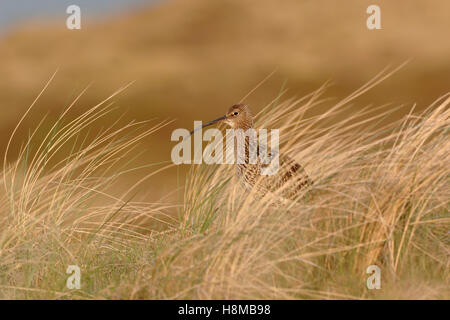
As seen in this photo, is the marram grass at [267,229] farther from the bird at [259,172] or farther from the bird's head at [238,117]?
the bird's head at [238,117]

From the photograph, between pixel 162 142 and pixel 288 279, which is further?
pixel 162 142

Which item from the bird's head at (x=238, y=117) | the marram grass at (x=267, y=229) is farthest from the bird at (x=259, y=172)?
the marram grass at (x=267, y=229)

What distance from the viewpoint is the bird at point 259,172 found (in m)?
5.13

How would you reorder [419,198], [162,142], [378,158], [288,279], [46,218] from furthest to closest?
[162,142], [46,218], [378,158], [419,198], [288,279]

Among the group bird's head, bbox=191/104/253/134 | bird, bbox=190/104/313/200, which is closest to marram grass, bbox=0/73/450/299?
bird, bbox=190/104/313/200

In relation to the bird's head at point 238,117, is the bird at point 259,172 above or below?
below

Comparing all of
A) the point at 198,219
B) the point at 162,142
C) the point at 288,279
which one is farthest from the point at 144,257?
the point at 162,142

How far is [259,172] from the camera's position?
20.2 ft

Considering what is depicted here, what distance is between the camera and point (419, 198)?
181 inches

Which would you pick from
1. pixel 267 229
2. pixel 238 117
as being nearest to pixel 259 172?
pixel 238 117

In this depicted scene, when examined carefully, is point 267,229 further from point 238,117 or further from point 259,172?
point 238,117
